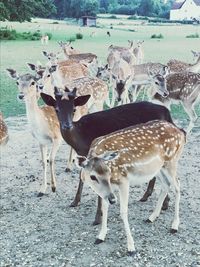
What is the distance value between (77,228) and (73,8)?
54.0 meters

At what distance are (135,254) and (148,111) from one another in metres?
1.75

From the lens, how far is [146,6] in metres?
71.4

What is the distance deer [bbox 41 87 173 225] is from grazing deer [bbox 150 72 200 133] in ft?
10.3

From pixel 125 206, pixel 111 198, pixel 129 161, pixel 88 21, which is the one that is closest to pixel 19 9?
pixel 88 21

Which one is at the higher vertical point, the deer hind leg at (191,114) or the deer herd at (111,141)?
the deer herd at (111,141)

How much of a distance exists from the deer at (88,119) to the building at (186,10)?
6739 cm

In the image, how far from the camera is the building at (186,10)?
7262 centimetres

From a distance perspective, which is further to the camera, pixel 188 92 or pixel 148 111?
pixel 188 92

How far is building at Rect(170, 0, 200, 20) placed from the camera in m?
72.6

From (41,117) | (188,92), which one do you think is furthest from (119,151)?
(188,92)

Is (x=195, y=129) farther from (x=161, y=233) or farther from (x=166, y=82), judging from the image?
(x=161, y=233)

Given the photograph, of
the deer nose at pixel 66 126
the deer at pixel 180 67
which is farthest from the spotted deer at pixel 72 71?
the deer nose at pixel 66 126

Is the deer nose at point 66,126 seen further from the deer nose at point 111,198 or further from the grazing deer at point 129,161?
the deer nose at point 111,198

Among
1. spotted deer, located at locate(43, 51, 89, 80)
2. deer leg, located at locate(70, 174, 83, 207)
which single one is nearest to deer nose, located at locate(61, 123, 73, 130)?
deer leg, located at locate(70, 174, 83, 207)
